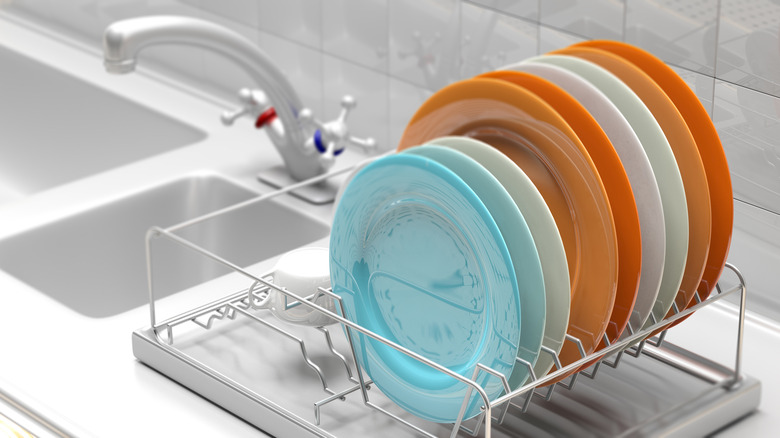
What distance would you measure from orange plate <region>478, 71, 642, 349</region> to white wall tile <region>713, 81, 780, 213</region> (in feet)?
1.08

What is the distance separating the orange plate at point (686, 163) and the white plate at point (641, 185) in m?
0.05

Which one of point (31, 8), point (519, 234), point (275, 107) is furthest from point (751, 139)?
point (31, 8)

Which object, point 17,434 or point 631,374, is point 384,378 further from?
point 17,434

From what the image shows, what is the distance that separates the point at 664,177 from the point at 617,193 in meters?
0.07

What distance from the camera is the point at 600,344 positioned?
3.63 ft

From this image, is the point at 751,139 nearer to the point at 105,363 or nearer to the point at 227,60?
the point at 105,363

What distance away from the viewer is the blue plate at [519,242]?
97 centimetres

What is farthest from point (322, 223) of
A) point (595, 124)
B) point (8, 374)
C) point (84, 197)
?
point (595, 124)

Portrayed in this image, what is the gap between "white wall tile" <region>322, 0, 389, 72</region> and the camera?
1.68 metres

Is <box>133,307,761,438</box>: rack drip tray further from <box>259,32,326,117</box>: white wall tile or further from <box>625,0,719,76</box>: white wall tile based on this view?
<box>259,32,326,117</box>: white wall tile

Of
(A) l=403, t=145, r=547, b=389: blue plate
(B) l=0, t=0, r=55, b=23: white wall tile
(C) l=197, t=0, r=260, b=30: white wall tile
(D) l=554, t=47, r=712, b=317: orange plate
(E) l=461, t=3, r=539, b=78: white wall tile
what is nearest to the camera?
(A) l=403, t=145, r=547, b=389: blue plate

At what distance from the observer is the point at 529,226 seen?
1.00 meters

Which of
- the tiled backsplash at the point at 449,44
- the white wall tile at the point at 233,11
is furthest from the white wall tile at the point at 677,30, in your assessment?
the white wall tile at the point at 233,11

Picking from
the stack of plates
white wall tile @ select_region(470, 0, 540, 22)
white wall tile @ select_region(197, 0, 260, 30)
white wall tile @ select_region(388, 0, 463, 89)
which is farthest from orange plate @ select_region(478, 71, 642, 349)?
white wall tile @ select_region(197, 0, 260, 30)
